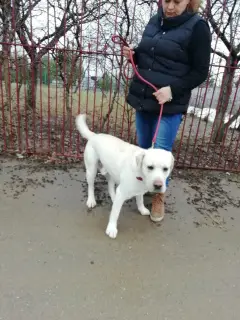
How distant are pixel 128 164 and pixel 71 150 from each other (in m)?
2.23

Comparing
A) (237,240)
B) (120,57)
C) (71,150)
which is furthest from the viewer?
(71,150)

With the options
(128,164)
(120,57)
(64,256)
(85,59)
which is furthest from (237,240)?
(85,59)

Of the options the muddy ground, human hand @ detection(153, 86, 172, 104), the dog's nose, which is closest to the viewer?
the muddy ground

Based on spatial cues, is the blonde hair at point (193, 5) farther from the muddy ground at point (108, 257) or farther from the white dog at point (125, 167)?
the muddy ground at point (108, 257)

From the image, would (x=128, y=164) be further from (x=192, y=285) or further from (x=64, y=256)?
(x=192, y=285)

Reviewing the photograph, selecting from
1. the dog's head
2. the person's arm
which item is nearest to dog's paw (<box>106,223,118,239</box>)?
the dog's head

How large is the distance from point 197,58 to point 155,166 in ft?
3.37

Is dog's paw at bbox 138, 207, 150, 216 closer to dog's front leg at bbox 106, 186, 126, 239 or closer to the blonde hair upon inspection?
dog's front leg at bbox 106, 186, 126, 239

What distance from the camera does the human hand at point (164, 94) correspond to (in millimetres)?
2691

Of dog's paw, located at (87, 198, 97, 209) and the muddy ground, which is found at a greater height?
dog's paw, located at (87, 198, 97, 209)

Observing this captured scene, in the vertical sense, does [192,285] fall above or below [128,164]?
below

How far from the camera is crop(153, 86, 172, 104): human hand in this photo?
2.69m

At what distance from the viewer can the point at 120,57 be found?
162 inches

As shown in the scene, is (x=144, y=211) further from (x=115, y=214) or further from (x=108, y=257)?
(x=108, y=257)
